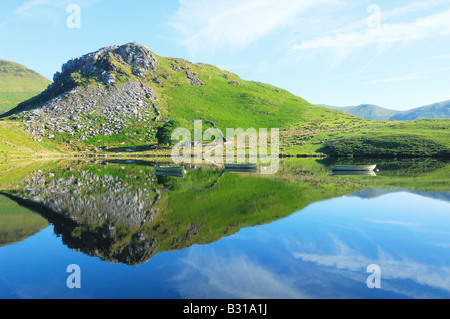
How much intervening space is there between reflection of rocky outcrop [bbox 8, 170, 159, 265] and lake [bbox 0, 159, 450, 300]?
14 cm

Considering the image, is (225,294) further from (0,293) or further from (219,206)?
(219,206)

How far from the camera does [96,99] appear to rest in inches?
6373

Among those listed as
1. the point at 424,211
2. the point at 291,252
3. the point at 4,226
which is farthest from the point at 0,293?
the point at 424,211

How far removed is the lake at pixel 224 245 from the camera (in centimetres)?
1504

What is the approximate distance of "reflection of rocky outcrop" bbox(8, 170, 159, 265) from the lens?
66.2 ft

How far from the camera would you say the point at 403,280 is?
52.3 feet

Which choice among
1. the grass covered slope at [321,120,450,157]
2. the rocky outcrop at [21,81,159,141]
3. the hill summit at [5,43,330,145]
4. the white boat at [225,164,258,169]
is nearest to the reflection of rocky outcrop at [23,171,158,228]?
the white boat at [225,164,258,169]

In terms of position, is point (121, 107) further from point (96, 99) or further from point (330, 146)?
point (330, 146)

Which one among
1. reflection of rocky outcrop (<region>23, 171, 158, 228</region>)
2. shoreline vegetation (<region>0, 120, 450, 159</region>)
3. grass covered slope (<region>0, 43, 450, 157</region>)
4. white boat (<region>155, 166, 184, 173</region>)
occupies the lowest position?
reflection of rocky outcrop (<region>23, 171, 158, 228</region>)

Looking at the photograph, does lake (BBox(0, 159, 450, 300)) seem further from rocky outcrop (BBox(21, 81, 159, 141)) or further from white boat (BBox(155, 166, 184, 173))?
rocky outcrop (BBox(21, 81, 159, 141))

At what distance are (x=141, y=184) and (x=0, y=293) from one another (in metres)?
34.1

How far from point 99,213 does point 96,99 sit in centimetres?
15111

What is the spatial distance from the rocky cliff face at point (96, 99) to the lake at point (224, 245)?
113847 millimetres

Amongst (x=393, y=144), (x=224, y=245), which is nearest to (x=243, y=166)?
(x=224, y=245)
